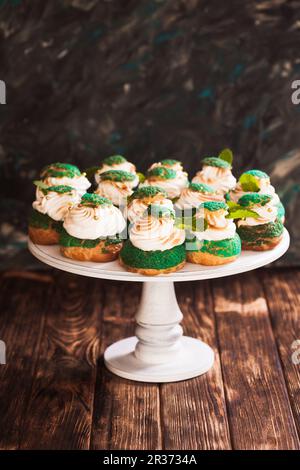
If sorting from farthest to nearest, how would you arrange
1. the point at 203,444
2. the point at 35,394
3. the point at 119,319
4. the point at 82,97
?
1. the point at 82,97
2. the point at 119,319
3. the point at 35,394
4. the point at 203,444

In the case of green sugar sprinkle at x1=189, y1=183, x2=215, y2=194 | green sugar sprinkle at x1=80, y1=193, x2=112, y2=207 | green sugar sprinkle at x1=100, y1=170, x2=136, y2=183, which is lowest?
green sugar sprinkle at x1=189, y1=183, x2=215, y2=194

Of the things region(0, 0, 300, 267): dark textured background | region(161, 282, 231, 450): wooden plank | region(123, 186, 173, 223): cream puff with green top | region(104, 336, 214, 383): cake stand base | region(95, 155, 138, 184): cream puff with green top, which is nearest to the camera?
region(161, 282, 231, 450): wooden plank

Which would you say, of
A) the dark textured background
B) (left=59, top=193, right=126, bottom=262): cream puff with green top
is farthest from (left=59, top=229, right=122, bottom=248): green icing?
the dark textured background

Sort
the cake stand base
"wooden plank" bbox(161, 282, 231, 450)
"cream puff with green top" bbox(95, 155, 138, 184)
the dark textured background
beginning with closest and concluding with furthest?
"wooden plank" bbox(161, 282, 231, 450) → the cake stand base → "cream puff with green top" bbox(95, 155, 138, 184) → the dark textured background

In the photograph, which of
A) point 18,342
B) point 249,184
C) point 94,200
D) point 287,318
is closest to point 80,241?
point 94,200

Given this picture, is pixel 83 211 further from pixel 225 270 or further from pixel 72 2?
A: pixel 72 2

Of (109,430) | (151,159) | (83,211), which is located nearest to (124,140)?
(151,159)

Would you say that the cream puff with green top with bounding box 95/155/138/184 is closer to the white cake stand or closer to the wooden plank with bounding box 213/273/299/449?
the white cake stand
